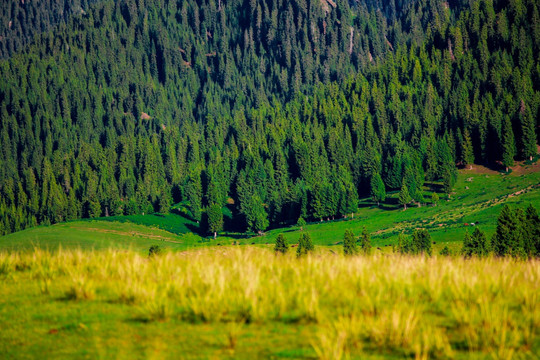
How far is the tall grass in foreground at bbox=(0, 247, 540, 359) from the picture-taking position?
9727 millimetres

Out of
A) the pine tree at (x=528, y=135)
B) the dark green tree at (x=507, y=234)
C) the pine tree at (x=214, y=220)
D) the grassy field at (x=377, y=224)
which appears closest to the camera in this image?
the dark green tree at (x=507, y=234)

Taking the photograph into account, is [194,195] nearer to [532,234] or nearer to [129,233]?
[129,233]

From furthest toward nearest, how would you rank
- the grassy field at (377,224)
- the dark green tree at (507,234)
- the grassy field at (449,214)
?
the grassy field at (449,214) → the grassy field at (377,224) → the dark green tree at (507,234)

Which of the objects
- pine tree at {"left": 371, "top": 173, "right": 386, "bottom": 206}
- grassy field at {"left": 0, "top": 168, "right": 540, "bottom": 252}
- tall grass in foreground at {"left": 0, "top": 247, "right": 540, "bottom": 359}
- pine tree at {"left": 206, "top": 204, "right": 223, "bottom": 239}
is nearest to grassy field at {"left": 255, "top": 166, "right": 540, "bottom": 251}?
grassy field at {"left": 0, "top": 168, "right": 540, "bottom": 252}

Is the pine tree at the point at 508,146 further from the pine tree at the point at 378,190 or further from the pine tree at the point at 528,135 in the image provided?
the pine tree at the point at 378,190

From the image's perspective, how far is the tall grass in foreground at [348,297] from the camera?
9.73 meters

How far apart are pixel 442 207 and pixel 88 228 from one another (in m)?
95.5

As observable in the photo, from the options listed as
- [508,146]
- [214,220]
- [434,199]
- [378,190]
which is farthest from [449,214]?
[214,220]

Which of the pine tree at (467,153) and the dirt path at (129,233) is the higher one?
the pine tree at (467,153)

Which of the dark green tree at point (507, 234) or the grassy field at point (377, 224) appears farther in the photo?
the grassy field at point (377, 224)

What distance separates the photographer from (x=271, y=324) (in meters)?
11.3

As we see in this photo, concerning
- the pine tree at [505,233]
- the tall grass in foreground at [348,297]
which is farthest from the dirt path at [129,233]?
the tall grass in foreground at [348,297]

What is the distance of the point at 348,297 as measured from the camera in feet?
39.9

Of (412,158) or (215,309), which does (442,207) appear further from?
(215,309)
